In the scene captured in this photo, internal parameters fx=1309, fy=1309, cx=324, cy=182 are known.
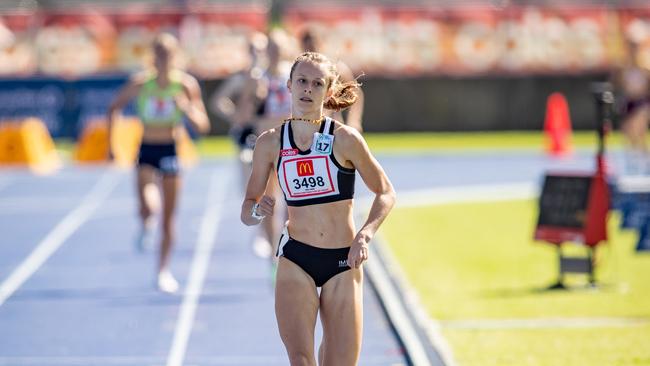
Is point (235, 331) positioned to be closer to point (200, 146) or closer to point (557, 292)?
point (557, 292)

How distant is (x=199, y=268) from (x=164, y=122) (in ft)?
7.49

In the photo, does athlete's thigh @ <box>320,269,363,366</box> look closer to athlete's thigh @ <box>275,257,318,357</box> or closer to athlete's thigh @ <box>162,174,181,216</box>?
athlete's thigh @ <box>275,257,318,357</box>

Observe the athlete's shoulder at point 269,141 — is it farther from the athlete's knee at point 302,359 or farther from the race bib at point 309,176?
the athlete's knee at point 302,359

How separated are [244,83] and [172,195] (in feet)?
5.73

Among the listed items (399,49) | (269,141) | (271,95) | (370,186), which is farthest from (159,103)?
(399,49)

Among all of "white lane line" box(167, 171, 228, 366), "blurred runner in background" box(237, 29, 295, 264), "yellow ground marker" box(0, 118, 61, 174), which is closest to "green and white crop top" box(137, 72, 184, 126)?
"blurred runner in background" box(237, 29, 295, 264)

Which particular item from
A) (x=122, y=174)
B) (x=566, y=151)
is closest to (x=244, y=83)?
(x=122, y=174)

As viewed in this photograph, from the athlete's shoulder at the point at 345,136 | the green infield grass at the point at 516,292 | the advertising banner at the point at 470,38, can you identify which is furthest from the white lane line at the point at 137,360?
→ the advertising banner at the point at 470,38

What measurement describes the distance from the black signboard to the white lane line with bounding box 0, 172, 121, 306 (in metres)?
5.51

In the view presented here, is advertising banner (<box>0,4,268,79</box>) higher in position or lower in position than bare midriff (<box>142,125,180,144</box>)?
lower

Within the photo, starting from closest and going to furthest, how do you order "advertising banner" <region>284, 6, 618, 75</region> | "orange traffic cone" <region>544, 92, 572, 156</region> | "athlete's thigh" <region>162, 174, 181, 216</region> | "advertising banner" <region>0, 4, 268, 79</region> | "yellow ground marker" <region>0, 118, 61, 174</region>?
"athlete's thigh" <region>162, 174, 181, 216</region> < "yellow ground marker" <region>0, 118, 61, 174</region> < "orange traffic cone" <region>544, 92, 572, 156</region> < "advertising banner" <region>0, 4, 268, 79</region> < "advertising banner" <region>284, 6, 618, 75</region>

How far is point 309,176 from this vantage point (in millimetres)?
7152

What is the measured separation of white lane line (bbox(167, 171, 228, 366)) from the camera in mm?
10772

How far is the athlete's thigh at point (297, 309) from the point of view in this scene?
7.13 m
